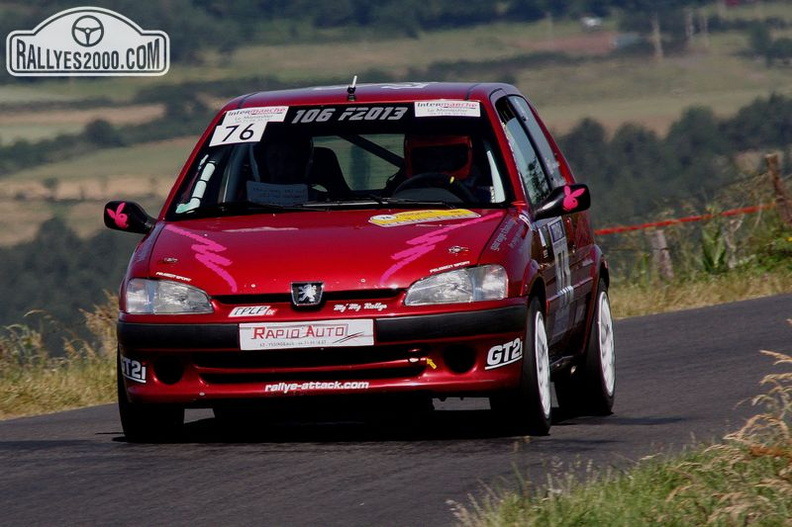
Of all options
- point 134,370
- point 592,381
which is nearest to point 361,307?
point 134,370

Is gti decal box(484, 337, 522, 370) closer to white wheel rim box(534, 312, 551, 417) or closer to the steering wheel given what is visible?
white wheel rim box(534, 312, 551, 417)

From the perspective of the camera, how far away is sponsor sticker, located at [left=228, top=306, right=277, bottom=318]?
7.75 meters

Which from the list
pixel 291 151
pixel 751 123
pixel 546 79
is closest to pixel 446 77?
pixel 546 79

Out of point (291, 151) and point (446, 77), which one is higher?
point (291, 151)

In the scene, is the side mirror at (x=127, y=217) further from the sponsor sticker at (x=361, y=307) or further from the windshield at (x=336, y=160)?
the sponsor sticker at (x=361, y=307)

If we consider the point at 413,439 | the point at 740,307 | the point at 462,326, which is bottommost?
the point at 740,307

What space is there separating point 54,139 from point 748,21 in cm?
4083

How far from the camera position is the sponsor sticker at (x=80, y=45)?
Answer: 75.9 metres

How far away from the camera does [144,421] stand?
8344 mm

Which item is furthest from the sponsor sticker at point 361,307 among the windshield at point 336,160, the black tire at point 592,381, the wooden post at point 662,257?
the wooden post at point 662,257

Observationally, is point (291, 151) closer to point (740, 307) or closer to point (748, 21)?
point (740, 307)

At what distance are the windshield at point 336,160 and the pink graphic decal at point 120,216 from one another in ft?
0.77

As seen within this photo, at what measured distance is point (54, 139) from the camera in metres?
76.1

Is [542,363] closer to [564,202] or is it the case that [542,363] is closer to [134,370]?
[564,202]
